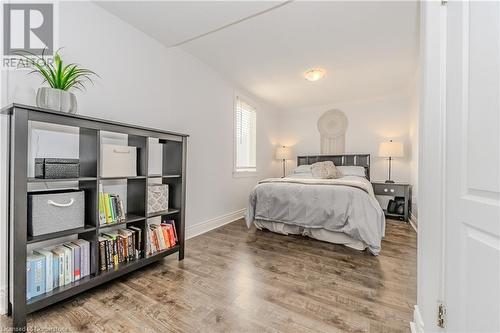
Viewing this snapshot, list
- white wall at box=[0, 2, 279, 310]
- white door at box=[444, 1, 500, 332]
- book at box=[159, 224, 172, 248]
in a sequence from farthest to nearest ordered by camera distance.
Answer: book at box=[159, 224, 172, 248] < white wall at box=[0, 2, 279, 310] < white door at box=[444, 1, 500, 332]

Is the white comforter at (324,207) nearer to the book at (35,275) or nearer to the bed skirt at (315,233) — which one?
the bed skirt at (315,233)

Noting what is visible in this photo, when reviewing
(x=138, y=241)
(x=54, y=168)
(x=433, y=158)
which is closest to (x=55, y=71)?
(x=54, y=168)

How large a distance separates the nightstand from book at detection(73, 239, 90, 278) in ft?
14.2

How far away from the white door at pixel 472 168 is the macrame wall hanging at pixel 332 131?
402 cm

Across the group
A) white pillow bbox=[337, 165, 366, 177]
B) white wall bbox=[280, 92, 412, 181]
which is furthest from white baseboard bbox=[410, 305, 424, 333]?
white wall bbox=[280, 92, 412, 181]

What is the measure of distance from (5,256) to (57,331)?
650mm

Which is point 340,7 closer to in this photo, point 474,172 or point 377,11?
point 377,11

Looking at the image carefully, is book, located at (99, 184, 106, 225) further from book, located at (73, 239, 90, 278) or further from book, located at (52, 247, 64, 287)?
book, located at (52, 247, 64, 287)

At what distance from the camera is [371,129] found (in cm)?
458

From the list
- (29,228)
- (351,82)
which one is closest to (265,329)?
(29,228)

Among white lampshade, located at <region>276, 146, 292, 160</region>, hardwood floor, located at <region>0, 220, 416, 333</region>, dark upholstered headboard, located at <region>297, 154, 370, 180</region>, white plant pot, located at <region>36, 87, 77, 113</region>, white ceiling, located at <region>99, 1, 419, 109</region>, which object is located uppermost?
white ceiling, located at <region>99, 1, 419, 109</region>

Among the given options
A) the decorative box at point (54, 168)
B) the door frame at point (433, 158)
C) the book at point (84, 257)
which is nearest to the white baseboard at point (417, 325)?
the door frame at point (433, 158)

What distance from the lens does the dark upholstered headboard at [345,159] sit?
14.6 ft

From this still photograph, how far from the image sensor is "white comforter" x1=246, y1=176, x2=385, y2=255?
94.4 inches
